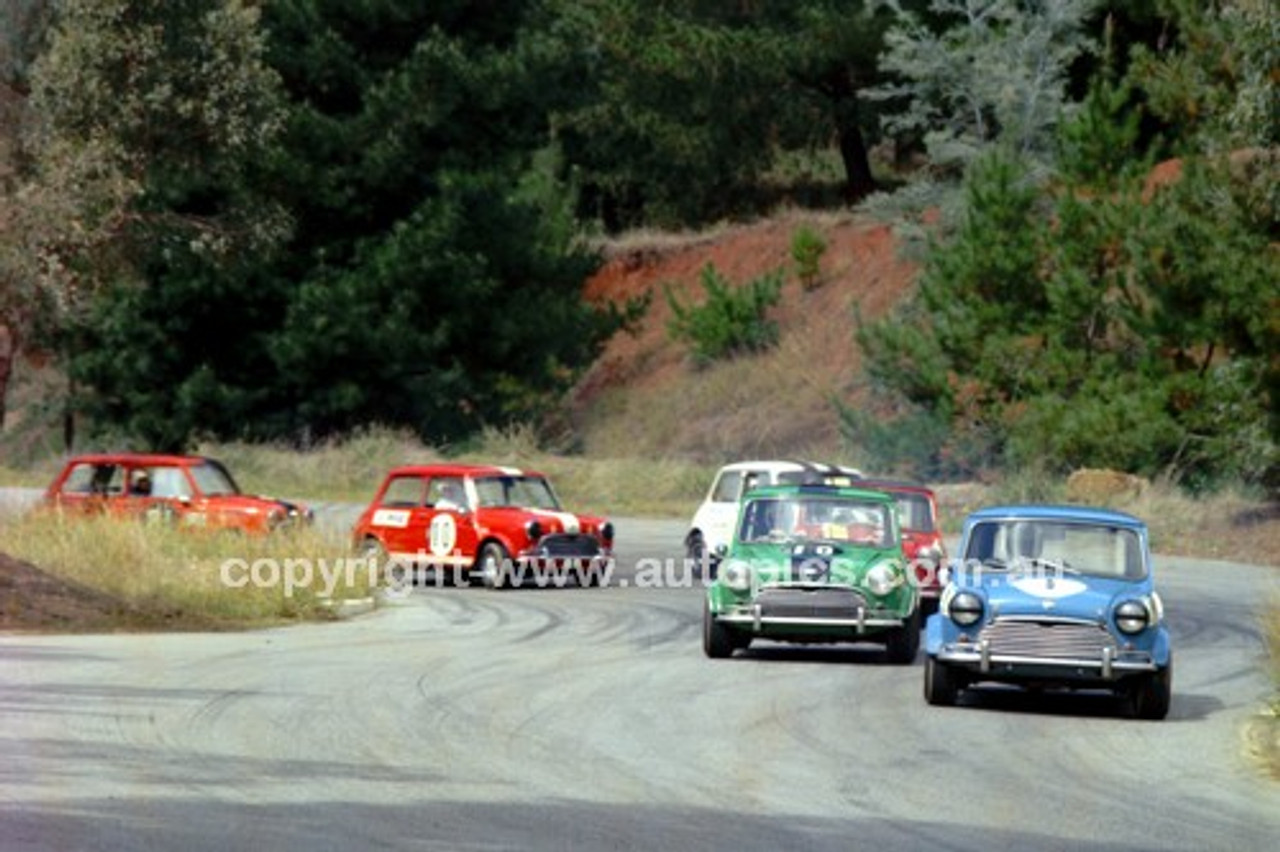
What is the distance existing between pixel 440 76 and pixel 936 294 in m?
18.6

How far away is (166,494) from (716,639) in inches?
592

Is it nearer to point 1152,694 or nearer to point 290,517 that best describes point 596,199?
point 290,517

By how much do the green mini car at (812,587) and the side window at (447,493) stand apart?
32.5ft

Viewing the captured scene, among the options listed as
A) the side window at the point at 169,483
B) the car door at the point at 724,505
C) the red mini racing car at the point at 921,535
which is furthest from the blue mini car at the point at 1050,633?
the side window at the point at 169,483

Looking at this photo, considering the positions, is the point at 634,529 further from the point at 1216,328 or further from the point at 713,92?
the point at 713,92

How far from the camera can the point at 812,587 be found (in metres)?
23.1

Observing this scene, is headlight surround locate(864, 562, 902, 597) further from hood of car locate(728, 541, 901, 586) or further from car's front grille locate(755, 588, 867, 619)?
car's front grille locate(755, 588, 867, 619)

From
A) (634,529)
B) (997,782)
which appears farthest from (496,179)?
(997,782)

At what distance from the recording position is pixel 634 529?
47.5 metres

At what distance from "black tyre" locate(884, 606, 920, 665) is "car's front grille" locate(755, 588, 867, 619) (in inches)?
25.5

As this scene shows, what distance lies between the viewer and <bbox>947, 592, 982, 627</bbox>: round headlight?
19406 mm

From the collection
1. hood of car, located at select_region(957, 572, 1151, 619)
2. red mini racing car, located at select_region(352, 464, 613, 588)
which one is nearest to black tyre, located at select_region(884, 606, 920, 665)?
hood of car, located at select_region(957, 572, 1151, 619)

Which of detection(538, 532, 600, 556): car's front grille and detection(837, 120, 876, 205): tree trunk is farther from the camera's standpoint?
detection(837, 120, 876, 205): tree trunk

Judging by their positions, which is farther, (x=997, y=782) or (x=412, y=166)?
(x=412, y=166)
